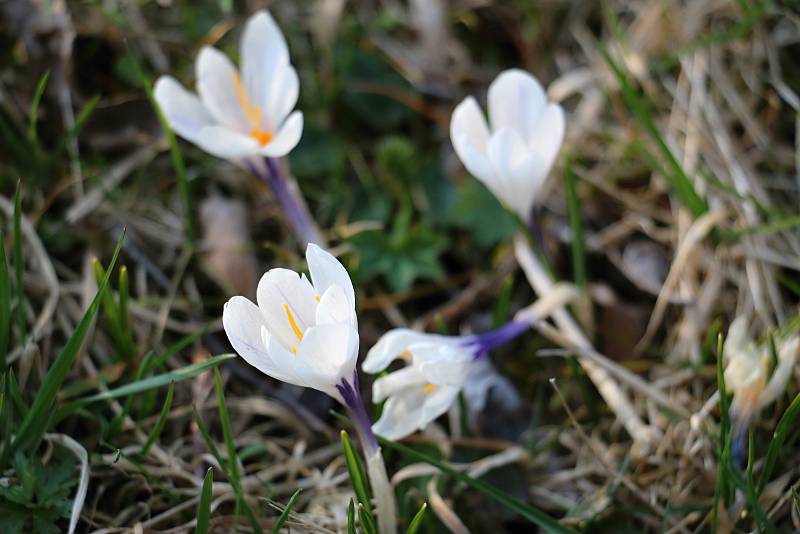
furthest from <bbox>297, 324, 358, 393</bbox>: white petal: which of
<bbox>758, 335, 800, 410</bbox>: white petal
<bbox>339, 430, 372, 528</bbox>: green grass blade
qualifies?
<bbox>758, 335, 800, 410</bbox>: white petal

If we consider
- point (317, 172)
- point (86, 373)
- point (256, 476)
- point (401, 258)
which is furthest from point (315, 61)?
point (256, 476)

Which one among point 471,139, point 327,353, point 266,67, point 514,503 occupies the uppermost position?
point 266,67

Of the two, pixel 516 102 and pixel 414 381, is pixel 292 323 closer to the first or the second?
pixel 414 381

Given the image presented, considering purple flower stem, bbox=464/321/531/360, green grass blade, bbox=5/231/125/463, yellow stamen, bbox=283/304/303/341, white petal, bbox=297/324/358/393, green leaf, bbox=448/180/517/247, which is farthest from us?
green leaf, bbox=448/180/517/247

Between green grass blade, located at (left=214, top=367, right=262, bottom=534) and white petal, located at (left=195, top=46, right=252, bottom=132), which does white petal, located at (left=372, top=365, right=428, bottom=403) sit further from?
white petal, located at (left=195, top=46, right=252, bottom=132)

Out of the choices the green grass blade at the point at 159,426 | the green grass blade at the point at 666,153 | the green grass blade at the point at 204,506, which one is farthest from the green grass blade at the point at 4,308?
the green grass blade at the point at 666,153

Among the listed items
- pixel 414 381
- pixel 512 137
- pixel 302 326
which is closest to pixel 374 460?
pixel 414 381
